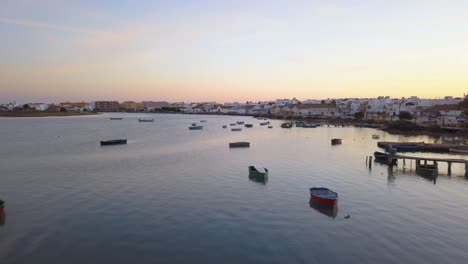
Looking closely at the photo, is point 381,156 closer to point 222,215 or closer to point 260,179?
point 260,179

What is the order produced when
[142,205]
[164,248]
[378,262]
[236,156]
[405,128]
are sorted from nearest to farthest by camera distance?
1. [378,262]
2. [164,248]
3. [142,205]
4. [236,156]
5. [405,128]

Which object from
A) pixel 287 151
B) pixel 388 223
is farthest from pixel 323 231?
pixel 287 151

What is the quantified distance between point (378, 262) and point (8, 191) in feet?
59.2

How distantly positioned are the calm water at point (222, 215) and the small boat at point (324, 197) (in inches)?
21.4

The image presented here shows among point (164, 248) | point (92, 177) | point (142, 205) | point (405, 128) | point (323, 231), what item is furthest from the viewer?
point (405, 128)

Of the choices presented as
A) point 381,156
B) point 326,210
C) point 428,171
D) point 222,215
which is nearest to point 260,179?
point 326,210

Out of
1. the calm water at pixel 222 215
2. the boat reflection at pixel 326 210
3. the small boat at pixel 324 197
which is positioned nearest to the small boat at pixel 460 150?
the calm water at pixel 222 215

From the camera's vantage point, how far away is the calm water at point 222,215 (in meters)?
11.4

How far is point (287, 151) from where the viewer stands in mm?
36281

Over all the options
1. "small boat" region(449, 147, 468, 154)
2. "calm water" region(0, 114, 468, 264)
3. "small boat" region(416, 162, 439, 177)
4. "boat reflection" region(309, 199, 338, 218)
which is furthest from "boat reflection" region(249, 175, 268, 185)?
"small boat" region(449, 147, 468, 154)

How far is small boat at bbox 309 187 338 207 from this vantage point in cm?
1555

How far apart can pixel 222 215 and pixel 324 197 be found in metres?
4.55

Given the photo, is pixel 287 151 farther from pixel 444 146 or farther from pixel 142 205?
pixel 142 205

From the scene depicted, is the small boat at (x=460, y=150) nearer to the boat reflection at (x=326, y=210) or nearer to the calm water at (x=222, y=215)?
the calm water at (x=222, y=215)
